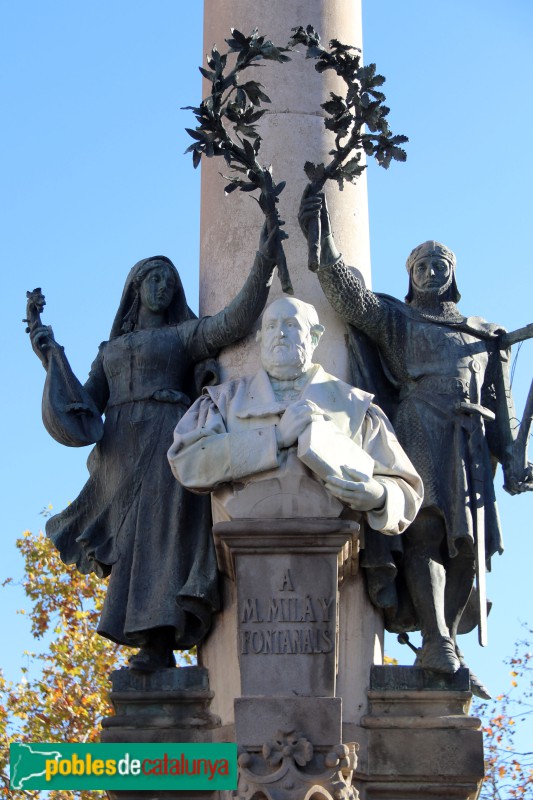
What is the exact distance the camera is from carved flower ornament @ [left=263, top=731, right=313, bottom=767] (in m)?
10.2

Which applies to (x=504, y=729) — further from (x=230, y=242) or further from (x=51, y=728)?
(x=230, y=242)

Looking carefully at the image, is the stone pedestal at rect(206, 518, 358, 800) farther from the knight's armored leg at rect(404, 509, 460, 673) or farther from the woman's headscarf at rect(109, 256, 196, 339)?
the woman's headscarf at rect(109, 256, 196, 339)

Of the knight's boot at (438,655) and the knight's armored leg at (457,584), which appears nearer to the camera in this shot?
the knight's boot at (438,655)

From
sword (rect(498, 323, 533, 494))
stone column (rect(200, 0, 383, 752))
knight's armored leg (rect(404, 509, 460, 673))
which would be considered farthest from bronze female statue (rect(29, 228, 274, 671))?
sword (rect(498, 323, 533, 494))

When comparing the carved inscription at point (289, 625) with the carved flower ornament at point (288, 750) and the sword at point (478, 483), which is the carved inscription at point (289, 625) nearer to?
the carved flower ornament at point (288, 750)

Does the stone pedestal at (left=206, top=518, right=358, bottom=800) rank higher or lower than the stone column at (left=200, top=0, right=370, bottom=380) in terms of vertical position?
lower

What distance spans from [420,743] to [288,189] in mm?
4011

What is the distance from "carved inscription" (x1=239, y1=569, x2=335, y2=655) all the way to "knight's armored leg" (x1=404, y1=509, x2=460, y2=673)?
916 mm

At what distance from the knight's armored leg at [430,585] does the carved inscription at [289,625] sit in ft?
3.01

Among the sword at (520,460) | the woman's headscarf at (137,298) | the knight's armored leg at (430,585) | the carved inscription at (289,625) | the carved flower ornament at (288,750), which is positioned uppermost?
the woman's headscarf at (137,298)

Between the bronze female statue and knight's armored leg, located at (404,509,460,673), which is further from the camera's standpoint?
the bronze female statue

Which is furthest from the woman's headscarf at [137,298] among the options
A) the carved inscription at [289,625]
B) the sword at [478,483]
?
the carved inscription at [289,625]

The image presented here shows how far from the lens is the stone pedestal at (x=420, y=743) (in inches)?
A: 423

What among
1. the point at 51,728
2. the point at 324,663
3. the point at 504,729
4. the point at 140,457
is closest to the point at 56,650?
the point at 51,728
